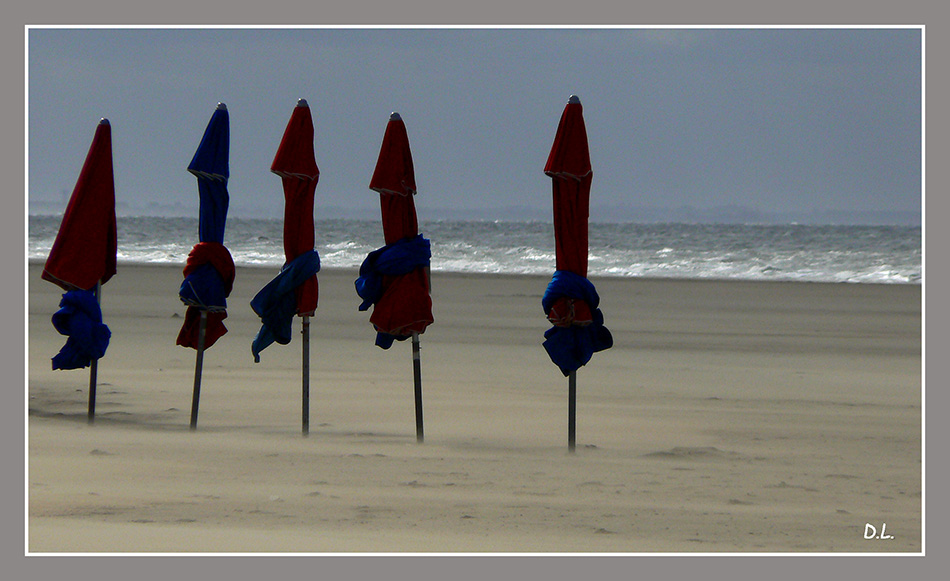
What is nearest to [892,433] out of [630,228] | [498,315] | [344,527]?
[344,527]

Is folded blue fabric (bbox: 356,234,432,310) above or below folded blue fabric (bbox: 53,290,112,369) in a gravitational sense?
above

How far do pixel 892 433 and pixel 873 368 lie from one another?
152 inches

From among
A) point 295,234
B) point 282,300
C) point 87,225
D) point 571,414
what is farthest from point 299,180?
point 571,414

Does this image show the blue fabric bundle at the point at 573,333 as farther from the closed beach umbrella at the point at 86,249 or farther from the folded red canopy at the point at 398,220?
the closed beach umbrella at the point at 86,249

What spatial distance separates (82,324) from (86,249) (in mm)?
621

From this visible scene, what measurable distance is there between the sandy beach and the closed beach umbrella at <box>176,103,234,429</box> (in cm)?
114

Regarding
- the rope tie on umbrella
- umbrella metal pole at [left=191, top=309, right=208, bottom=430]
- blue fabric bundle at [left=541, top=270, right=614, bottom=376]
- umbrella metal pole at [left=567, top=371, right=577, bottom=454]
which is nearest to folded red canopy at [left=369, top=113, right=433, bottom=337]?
blue fabric bundle at [left=541, top=270, right=614, bottom=376]

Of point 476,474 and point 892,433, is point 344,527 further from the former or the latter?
point 892,433

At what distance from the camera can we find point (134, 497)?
698 centimetres

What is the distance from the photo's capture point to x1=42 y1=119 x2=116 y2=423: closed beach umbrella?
861 centimetres

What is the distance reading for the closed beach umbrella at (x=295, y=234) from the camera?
8.34 m

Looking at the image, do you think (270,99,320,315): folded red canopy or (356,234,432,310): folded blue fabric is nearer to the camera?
(356,234,432,310): folded blue fabric

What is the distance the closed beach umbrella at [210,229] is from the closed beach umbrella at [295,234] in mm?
388

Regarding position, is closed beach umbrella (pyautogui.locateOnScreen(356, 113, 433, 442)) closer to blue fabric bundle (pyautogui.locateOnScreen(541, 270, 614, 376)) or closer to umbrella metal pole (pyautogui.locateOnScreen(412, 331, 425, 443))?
umbrella metal pole (pyautogui.locateOnScreen(412, 331, 425, 443))
